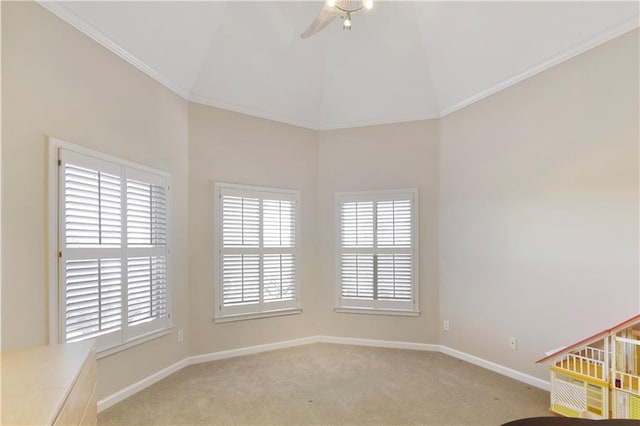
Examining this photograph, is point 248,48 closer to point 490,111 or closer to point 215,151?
point 215,151

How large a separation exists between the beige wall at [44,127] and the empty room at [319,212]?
0.02 metres

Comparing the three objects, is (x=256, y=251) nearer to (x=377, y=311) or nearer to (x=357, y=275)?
(x=357, y=275)

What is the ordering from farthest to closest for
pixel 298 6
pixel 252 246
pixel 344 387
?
pixel 252 246
pixel 298 6
pixel 344 387

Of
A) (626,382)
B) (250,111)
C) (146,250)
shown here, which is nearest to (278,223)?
(250,111)

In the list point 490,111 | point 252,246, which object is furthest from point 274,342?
point 490,111

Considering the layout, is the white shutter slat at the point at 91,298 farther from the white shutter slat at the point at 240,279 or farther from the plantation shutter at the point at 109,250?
the white shutter slat at the point at 240,279

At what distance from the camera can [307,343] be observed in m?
4.85

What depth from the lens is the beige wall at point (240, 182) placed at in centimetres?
415

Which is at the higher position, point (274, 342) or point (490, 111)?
point (490, 111)

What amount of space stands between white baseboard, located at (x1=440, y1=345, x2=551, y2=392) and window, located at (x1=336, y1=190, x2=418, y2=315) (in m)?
0.63

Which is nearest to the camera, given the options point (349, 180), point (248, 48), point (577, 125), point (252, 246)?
point (577, 125)

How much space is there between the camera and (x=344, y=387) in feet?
11.3

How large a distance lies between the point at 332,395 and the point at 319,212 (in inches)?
93.5

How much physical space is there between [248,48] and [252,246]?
2222 millimetres
